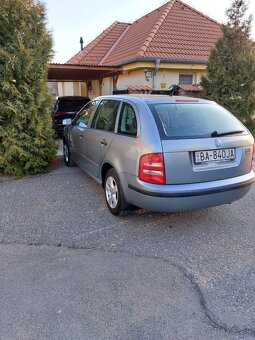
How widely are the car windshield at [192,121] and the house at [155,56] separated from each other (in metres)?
5.99

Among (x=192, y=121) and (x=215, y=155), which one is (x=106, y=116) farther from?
(x=215, y=155)

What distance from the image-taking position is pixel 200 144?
2.98 metres

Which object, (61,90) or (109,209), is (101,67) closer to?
(109,209)

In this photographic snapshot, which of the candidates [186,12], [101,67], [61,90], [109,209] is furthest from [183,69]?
[61,90]

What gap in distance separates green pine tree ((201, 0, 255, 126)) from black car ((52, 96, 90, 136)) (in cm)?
475

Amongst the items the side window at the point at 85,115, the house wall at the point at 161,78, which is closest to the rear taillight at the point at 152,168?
the side window at the point at 85,115

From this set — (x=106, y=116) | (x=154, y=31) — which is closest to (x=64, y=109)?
(x=154, y=31)

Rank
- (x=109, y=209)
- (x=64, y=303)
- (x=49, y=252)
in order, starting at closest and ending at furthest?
(x=64, y=303) < (x=49, y=252) < (x=109, y=209)

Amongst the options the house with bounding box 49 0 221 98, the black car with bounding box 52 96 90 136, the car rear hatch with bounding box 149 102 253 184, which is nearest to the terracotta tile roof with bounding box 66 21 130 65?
the house with bounding box 49 0 221 98

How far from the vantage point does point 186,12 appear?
14.0 metres

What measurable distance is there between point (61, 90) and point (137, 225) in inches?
842

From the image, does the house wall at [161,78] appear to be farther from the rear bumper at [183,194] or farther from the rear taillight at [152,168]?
the rear taillight at [152,168]

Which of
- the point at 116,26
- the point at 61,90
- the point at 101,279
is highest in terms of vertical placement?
the point at 116,26

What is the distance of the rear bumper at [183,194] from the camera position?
9.64 ft
